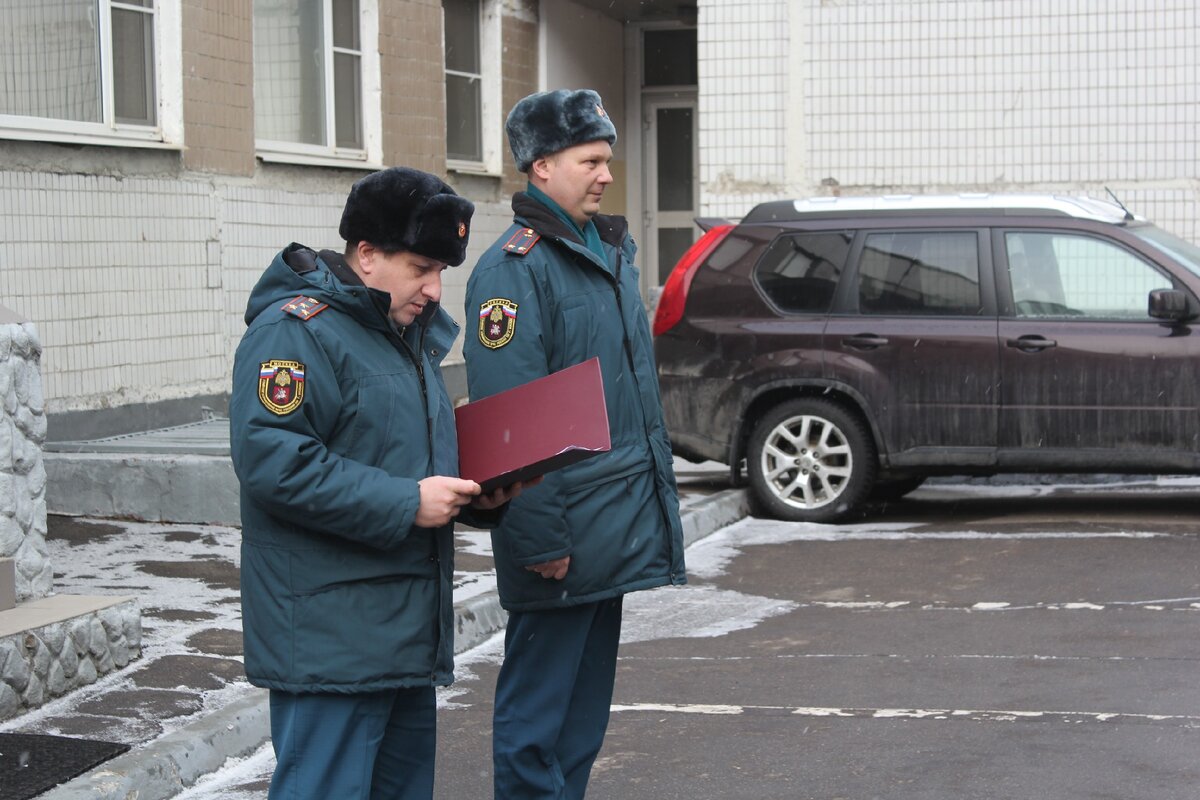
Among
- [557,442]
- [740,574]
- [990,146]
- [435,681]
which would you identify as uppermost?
[990,146]

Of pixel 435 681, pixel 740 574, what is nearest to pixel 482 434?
pixel 435 681

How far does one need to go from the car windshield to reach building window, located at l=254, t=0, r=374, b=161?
229 inches

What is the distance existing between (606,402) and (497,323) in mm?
322

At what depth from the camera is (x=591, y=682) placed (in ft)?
14.4

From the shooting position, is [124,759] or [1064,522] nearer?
[124,759]

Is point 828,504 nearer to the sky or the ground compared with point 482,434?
nearer to the ground

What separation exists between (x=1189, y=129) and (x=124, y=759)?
10.5 meters

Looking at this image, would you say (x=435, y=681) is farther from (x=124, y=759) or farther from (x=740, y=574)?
(x=740, y=574)

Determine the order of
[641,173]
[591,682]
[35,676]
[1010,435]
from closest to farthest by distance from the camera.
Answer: [591,682]
[35,676]
[1010,435]
[641,173]

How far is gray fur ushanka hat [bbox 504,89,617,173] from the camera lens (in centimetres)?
435

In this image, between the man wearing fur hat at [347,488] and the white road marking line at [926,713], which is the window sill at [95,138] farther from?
the man wearing fur hat at [347,488]

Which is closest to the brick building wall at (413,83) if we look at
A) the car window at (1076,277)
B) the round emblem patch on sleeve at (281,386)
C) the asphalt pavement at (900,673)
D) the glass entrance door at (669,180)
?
the glass entrance door at (669,180)

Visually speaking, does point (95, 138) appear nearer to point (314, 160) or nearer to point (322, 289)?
point (314, 160)

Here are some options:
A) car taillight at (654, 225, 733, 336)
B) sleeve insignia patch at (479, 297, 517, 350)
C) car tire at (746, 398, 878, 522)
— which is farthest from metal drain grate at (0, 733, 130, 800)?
car taillight at (654, 225, 733, 336)
